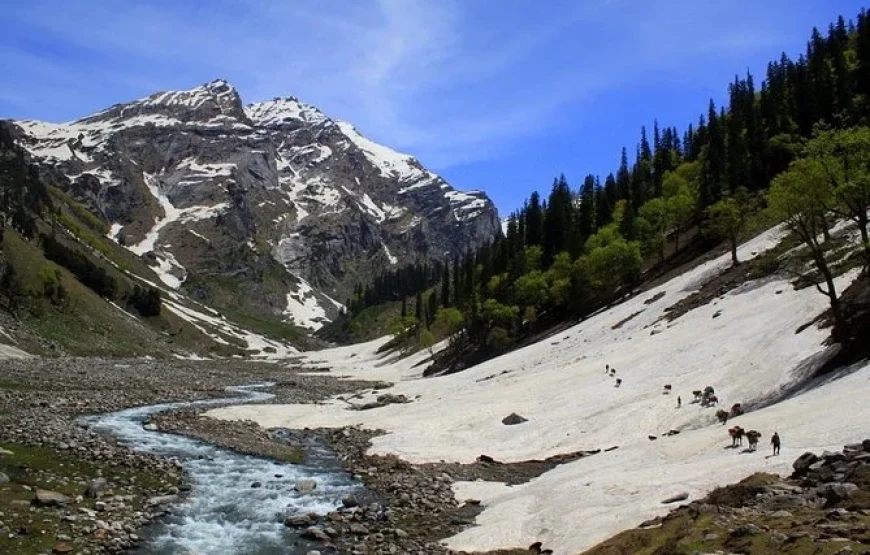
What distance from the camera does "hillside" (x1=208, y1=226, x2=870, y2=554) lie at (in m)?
23.2

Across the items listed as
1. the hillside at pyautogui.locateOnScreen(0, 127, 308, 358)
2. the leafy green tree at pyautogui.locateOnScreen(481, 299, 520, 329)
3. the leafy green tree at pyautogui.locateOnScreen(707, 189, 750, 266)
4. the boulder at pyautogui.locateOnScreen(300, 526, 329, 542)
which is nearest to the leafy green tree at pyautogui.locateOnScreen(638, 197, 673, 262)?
the leafy green tree at pyautogui.locateOnScreen(481, 299, 520, 329)

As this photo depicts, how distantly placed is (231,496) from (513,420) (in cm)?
2073

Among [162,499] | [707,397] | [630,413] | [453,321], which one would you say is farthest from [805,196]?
[453,321]

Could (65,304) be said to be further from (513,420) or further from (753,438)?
(753,438)

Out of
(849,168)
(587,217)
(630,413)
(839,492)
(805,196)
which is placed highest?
(587,217)

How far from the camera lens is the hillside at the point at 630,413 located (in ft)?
76.1

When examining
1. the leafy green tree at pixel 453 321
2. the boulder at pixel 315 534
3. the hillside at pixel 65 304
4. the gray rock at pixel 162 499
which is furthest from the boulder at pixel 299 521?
the leafy green tree at pixel 453 321

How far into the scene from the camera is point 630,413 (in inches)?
1565

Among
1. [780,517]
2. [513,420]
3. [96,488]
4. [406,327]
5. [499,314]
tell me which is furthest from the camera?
[406,327]

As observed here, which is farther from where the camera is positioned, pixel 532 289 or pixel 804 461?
pixel 532 289

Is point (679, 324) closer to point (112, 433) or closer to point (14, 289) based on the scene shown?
point (112, 433)

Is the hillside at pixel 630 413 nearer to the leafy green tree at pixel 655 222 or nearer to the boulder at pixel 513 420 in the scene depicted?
the boulder at pixel 513 420

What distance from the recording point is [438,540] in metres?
23.3

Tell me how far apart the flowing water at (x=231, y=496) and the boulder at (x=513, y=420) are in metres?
12.0
